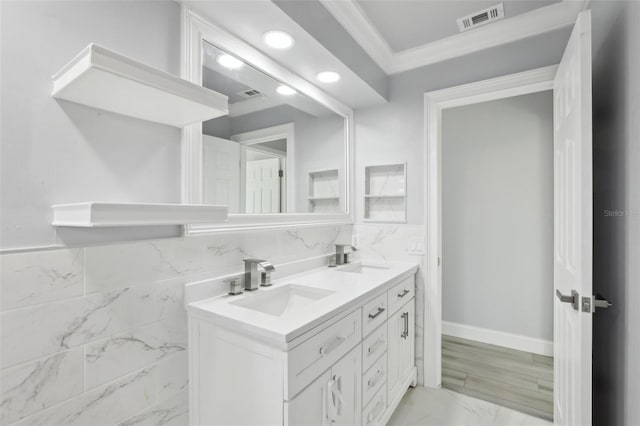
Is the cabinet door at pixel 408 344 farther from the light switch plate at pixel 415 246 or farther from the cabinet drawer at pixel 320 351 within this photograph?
the cabinet drawer at pixel 320 351

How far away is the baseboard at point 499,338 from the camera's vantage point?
2775 mm

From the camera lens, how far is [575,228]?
1.28m

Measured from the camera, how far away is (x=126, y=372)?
1.13 metres

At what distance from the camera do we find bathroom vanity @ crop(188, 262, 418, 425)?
109 centimetres

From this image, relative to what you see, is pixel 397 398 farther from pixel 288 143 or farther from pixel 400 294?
pixel 288 143

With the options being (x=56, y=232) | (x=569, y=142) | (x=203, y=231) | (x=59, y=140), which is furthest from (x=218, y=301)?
(x=569, y=142)

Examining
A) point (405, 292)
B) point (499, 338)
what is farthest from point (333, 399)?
point (499, 338)

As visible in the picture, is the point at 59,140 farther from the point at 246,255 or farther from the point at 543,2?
the point at 543,2

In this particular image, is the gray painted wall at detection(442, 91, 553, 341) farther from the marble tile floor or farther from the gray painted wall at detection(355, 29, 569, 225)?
the marble tile floor

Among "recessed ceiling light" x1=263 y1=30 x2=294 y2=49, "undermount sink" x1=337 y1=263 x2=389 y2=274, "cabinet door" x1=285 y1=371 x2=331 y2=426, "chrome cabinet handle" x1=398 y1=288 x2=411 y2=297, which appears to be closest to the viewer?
"cabinet door" x1=285 y1=371 x2=331 y2=426

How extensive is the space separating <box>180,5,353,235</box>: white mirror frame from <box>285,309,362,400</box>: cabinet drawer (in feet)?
2.18

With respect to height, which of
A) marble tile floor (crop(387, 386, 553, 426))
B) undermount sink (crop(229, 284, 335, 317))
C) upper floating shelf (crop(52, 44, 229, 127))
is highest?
upper floating shelf (crop(52, 44, 229, 127))

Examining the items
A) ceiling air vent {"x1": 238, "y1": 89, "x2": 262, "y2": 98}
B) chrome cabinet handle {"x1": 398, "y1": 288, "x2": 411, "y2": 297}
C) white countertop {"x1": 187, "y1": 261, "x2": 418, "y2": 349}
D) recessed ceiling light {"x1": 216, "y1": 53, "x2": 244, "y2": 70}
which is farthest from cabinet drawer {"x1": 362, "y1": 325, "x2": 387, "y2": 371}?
recessed ceiling light {"x1": 216, "y1": 53, "x2": 244, "y2": 70}

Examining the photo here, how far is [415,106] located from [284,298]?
1.69m
